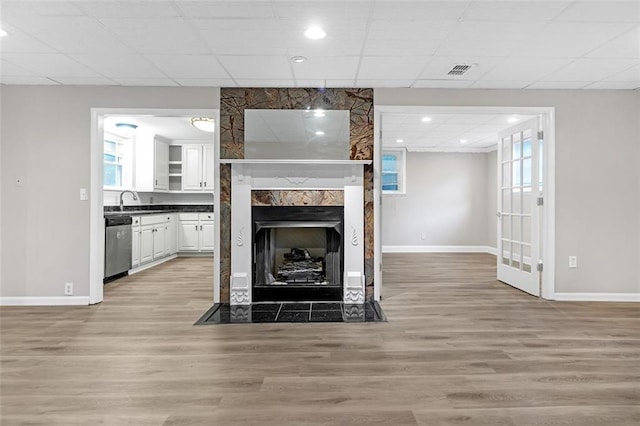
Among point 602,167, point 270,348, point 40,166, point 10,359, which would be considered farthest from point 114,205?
point 602,167

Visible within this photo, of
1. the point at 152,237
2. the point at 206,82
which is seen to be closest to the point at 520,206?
the point at 206,82

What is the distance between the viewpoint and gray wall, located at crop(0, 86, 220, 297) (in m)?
3.96

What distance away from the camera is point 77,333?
10.1ft

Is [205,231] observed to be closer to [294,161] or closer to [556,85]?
[294,161]

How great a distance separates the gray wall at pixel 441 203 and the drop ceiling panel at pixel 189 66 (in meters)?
5.67

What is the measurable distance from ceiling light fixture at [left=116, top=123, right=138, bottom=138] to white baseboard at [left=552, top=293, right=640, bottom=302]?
6.32 m

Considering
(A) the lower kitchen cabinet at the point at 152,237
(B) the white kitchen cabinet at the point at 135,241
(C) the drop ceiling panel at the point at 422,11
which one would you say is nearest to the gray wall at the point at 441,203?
(A) the lower kitchen cabinet at the point at 152,237

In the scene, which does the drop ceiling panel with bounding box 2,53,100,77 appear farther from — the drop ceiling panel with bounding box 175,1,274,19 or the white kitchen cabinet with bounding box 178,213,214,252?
the white kitchen cabinet with bounding box 178,213,214,252

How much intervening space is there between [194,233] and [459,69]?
5661 millimetres

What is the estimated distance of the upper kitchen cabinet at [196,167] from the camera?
7504 mm

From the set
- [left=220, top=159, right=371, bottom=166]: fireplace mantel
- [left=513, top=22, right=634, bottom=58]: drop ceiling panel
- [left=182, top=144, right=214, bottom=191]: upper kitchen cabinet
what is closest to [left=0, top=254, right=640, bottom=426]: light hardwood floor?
[left=220, top=159, right=371, bottom=166]: fireplace mantel

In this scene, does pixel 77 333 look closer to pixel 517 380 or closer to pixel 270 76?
pixel 270 76

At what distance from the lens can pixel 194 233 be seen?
7.48 metres

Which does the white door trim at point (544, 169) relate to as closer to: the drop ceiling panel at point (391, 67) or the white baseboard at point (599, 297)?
the white baseboard at point (599, 297)
